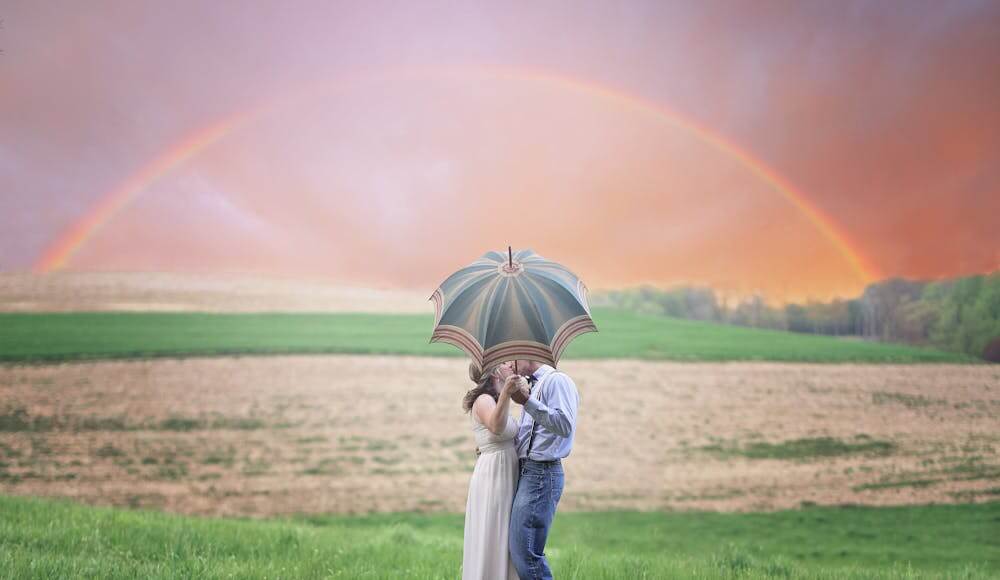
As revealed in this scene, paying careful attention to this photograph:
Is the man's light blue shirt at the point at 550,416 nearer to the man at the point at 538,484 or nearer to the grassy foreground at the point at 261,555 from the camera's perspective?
the man at the point at 538,484

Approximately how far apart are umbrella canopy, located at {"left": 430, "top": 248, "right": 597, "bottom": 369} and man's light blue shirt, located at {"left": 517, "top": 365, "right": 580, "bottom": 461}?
0.31m

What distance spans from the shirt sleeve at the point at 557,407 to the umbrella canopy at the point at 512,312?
300 millimetres

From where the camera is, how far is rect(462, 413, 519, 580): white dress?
488 centimetres

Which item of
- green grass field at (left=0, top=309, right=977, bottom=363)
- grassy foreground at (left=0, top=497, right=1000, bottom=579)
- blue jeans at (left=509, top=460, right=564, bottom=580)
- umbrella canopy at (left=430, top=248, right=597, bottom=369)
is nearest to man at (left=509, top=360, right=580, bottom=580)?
blue jeans at (left=509, top=460, right=564, bottom=580)

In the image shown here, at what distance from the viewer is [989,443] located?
23.6m

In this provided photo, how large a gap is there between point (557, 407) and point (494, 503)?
878 mm

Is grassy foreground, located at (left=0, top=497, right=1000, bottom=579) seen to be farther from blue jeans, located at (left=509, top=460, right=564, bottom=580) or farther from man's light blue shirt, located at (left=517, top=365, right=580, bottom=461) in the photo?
man's light blue shirt, located at (left=517, top=365, right=580, bottom=461)

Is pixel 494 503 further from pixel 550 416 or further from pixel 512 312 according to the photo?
pixel 512 312

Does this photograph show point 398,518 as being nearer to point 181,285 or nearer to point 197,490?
point 197,490

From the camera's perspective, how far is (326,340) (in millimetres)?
49250

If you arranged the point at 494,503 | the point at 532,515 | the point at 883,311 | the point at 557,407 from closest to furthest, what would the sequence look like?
the point at 557,407 → the point at 532,515 → the point at 494,503 → the point at 883,311

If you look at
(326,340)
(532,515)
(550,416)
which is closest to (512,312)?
(550,416)

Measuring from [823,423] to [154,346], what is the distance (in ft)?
126

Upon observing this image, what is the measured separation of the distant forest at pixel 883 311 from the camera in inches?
1271
